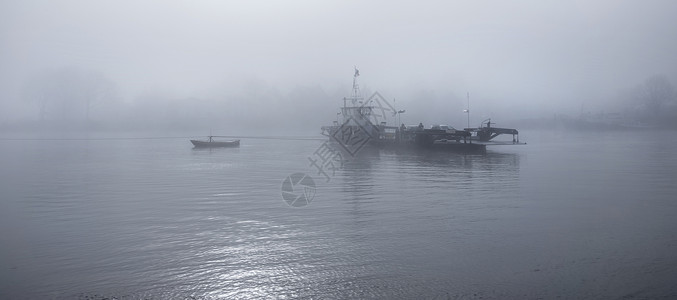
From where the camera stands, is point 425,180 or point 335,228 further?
point 425,180

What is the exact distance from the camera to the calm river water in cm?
1233

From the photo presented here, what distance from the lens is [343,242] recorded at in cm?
1672

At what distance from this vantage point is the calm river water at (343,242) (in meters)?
12.3

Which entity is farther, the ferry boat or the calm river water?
the ferry boat

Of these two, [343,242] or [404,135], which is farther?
[404,135]

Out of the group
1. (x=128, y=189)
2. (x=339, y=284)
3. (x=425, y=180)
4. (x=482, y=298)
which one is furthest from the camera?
(x=425, y=180)

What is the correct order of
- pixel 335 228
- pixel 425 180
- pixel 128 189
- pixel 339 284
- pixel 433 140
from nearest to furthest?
pixel 339 284 < pixel 335 228 < pixel 128 189 < pixel 425 180 < pixel 433 140

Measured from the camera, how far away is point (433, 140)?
7994cm

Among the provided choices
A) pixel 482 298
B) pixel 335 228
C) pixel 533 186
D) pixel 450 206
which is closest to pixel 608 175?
pixel 533 186

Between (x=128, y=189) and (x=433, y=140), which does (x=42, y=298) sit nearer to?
(x=128, y=189)

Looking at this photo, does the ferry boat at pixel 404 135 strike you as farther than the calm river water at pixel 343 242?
Yes

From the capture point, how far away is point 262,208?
23.5 metres

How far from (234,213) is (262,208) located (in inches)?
67.7

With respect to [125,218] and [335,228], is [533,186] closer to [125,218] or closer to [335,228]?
[335,228]
